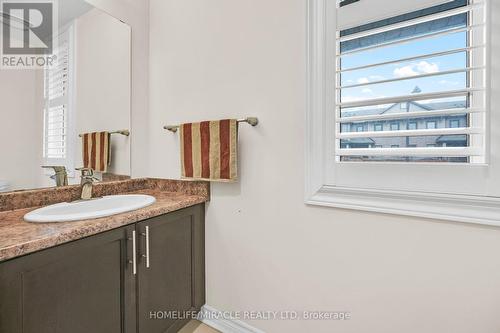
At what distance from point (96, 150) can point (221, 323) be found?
1320 mm

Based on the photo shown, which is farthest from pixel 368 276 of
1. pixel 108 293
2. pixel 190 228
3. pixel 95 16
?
pixel 95 16

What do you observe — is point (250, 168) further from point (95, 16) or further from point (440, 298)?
point (95, 16)

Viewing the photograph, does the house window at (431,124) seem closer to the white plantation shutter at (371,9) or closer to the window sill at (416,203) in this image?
the window sill at (416,203)

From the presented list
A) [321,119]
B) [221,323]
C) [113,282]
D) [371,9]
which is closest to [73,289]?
[113,282]

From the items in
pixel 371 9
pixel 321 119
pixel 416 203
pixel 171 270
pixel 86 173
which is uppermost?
pixel 371 9

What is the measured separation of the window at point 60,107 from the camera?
1.27 m

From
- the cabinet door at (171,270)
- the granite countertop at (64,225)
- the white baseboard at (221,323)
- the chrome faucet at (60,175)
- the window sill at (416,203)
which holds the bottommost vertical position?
the white baseboard at (221,323)

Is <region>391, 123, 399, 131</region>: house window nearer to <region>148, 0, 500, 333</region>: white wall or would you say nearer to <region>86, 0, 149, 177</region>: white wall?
<region>148, 0, 500, 333</region>: white wall

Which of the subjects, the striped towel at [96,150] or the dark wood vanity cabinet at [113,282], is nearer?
the dark wood vanity cabinet at [113,282]

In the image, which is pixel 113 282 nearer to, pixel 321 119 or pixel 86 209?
pixel 86 209

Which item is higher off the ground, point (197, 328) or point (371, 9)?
point (371, 9)

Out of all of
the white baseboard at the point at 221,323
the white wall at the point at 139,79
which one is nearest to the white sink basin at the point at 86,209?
the white wall at the point at 139,79

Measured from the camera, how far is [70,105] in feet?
4.50

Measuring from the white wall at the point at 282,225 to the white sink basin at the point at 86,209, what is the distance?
0.38 meters
